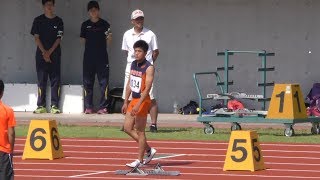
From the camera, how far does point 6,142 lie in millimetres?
13094

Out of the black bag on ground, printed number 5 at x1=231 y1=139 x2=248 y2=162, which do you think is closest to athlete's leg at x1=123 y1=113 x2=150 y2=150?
printed number 5 at x1=231 y1=139 x2=248 y2=162

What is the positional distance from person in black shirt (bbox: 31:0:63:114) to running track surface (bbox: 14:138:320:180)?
5.59 metres

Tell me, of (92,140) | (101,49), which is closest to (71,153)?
(92,140)

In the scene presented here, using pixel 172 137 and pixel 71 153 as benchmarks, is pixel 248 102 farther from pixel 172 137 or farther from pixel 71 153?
pixel 71 153

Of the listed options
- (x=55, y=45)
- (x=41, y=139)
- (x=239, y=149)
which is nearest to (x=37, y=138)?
(x=41, y=139)

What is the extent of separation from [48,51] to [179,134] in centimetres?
526

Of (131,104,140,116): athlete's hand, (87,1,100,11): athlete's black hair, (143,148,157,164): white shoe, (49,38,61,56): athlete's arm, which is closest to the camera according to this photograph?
(131,104,140,116): athlete's hand

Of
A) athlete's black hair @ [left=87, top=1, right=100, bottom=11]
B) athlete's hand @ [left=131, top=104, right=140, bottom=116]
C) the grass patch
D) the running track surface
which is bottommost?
the running track surface

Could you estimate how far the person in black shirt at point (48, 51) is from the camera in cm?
2684

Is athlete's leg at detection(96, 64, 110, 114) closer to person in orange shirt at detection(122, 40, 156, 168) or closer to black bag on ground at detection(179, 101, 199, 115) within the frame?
black bag on ground at detection(179, 101, 199, 115)

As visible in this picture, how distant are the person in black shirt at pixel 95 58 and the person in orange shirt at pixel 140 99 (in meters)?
9.77

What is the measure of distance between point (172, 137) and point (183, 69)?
19.2 feet

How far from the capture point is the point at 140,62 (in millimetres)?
17000

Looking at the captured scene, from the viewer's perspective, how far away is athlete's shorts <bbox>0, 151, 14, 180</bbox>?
42.6 feet
